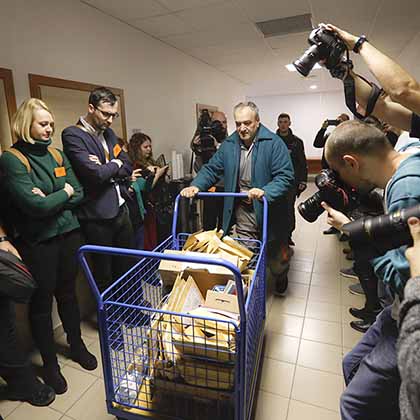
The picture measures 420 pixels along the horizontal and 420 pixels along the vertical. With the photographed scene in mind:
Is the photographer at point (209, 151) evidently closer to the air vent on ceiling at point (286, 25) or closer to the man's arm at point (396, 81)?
the air vent on ceiling at point (286, 25)

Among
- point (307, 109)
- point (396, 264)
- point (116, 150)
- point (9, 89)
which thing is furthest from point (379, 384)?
point (307, 109)

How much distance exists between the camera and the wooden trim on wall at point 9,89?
1992 mm

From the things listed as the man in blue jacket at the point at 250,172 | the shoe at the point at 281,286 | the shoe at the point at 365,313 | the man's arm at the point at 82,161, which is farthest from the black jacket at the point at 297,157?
the man's arm at the point at 82,161

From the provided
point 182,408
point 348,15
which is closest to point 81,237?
point 182,408

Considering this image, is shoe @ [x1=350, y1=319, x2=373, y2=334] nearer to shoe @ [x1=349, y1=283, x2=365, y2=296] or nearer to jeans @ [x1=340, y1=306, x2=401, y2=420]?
shoe @ [x1=349, y1=283, x2=365, y2=296]

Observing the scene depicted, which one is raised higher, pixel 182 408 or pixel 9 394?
pixel 182 408

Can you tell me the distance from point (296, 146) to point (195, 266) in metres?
3.05

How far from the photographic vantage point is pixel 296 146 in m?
4.11

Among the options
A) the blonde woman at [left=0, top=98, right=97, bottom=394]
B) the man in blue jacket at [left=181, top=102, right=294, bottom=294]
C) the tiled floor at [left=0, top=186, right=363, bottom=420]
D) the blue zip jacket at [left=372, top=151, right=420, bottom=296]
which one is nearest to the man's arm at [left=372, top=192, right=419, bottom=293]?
the blue zip jacket at [left=372, top=151, right=420, bottom=296]

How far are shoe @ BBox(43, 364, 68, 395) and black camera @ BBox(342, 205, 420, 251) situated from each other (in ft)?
6.12

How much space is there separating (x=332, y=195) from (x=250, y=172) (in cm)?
108

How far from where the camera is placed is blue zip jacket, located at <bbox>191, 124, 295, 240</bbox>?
7.65 ft

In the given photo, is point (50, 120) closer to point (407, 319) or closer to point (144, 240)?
point (144, 240)

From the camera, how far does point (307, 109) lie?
9.86m
